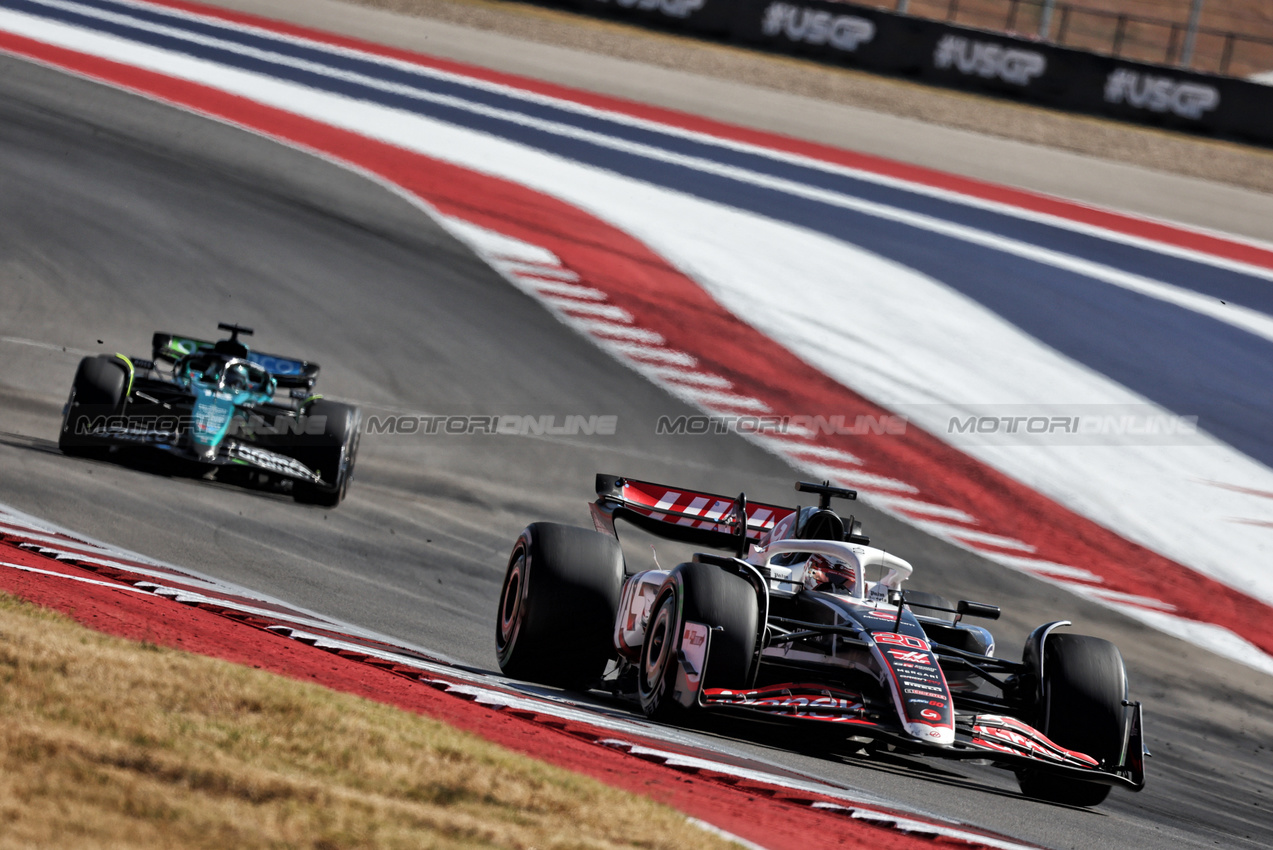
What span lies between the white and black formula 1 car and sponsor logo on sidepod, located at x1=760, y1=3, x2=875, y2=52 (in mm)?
21559

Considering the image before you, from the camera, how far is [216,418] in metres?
11.7

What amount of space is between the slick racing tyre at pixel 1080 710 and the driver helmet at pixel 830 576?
1.01m

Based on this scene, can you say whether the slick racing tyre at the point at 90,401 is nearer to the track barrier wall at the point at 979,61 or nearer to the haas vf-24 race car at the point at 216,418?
the haas vf-24 race car at the point at 216,418

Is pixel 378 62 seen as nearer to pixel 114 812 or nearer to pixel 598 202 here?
pixel 598 202

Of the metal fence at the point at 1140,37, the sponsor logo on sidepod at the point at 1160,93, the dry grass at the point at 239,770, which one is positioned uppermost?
the metal fence at the point at 1140,37

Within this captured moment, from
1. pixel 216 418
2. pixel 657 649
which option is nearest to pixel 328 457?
pixel 216 418

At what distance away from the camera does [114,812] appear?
364cm

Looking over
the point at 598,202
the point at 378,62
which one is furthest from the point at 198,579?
the point at 378,62

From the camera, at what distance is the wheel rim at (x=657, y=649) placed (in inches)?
265

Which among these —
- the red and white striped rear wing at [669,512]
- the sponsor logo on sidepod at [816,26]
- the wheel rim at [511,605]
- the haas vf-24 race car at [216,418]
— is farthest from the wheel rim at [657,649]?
the sponsor logo on sidepod at [816,26]

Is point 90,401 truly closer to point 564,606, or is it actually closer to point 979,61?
point 564,606

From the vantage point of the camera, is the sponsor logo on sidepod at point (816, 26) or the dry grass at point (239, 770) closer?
the dry grass at point (239, 770)

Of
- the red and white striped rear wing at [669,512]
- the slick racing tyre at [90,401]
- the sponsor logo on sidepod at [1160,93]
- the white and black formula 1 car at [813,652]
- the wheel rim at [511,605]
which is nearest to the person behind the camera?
the white and black formula 1 car at [813,652]

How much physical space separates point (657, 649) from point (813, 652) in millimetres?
762
